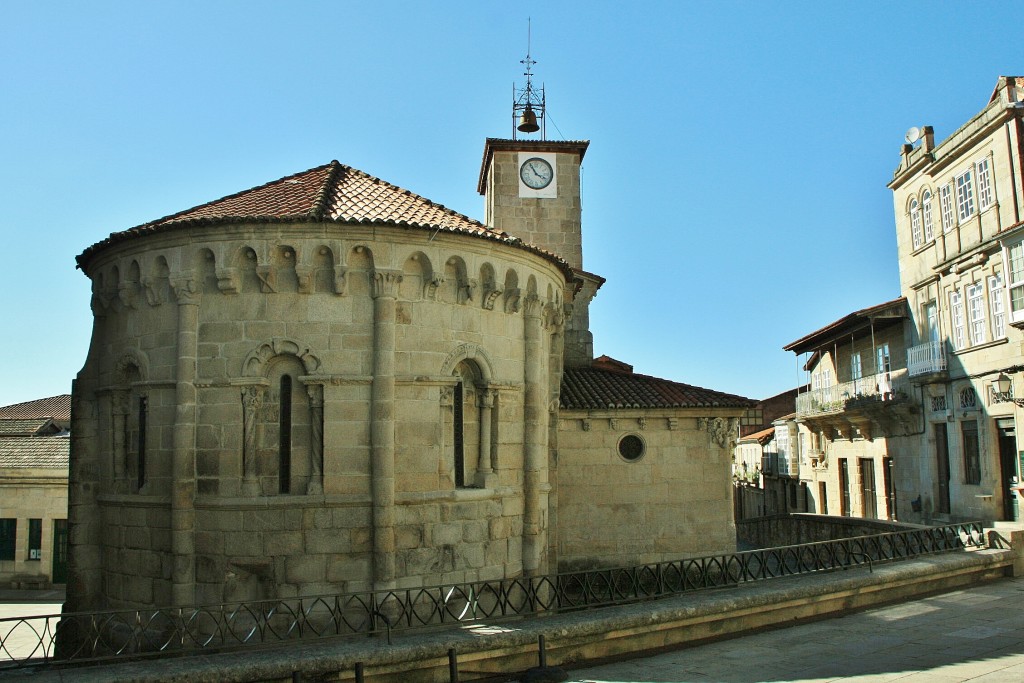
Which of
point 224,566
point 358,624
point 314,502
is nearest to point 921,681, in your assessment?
point 358,624

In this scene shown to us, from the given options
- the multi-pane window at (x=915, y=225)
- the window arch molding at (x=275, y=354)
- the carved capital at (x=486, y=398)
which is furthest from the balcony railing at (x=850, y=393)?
the window arch molding at (x=275, y=354)

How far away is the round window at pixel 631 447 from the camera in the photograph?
1991 cm

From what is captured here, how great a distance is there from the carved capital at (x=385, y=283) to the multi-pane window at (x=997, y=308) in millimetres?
17332

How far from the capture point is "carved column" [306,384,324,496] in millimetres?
13312

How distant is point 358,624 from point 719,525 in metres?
10.1

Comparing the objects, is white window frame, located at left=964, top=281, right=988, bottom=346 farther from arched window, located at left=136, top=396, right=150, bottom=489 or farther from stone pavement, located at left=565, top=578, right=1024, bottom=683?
arched window, located at left=136, top=396, right=150, bottom=489

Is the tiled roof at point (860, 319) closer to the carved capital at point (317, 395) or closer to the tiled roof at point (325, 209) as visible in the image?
the tiled roof at point (325, 209)

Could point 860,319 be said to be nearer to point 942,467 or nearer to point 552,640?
point 942,467

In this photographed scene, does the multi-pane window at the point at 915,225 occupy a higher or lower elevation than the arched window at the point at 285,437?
higher

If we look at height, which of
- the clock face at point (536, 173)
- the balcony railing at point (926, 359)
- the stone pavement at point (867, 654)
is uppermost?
the clock face at point (536, 173)

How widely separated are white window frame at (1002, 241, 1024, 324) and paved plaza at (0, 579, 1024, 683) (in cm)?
906

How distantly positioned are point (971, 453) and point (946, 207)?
298 inches

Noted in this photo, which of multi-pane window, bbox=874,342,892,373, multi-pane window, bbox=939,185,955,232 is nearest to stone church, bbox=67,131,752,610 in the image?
multi-pane window, bbox=939,185,955,232

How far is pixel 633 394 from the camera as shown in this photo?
20453mm
